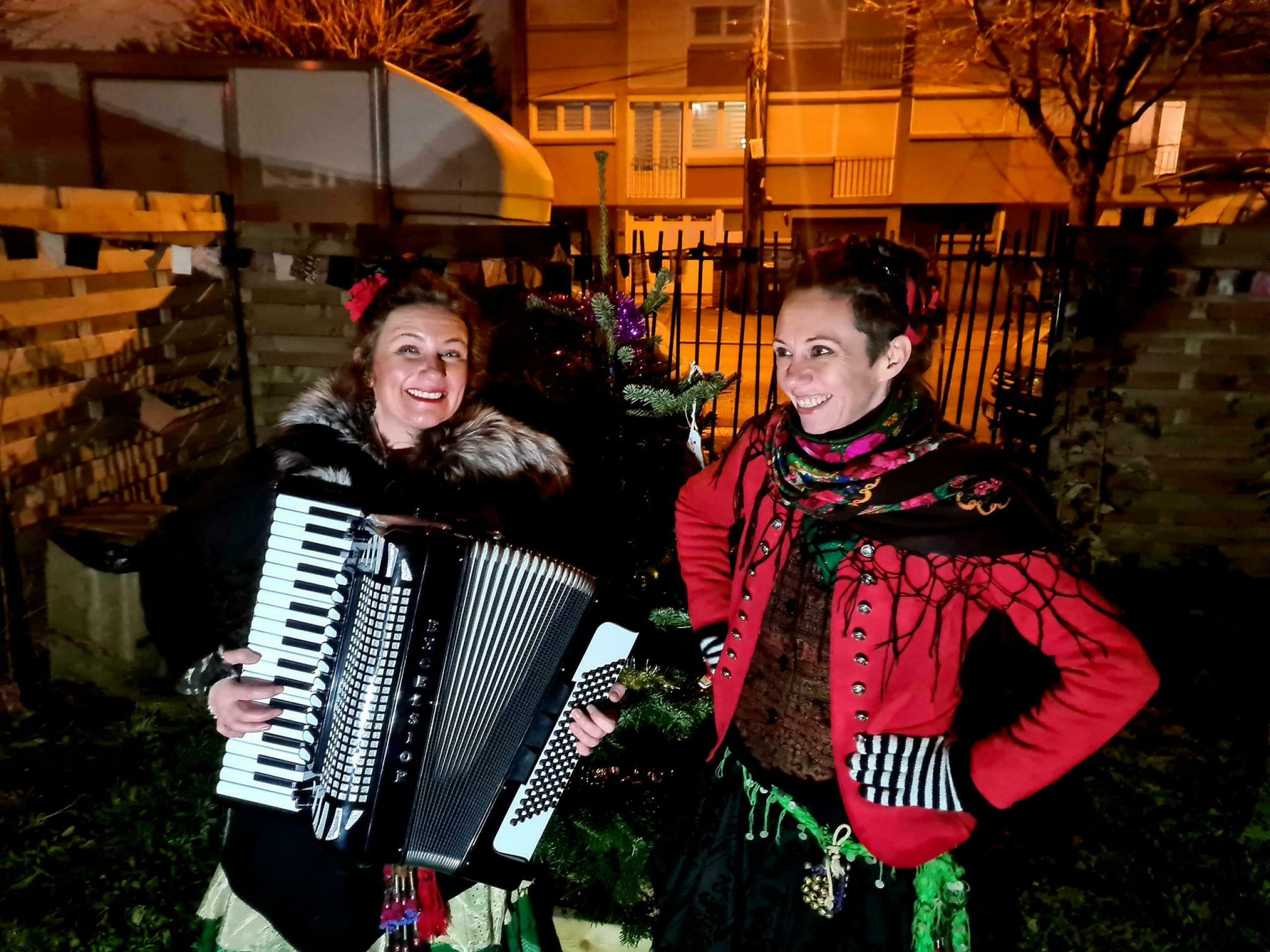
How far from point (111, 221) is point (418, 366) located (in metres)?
3.58

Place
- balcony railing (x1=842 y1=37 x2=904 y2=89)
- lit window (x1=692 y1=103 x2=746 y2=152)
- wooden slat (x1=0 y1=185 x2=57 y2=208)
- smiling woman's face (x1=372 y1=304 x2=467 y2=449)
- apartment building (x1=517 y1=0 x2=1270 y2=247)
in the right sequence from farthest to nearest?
lit window (x1=692 y1=103 x2=746 y2=152) → balcony railing (x1=842 y1=37 x2=904 y2=89) → apartment building (x1=517 y1=0 x2=1270 y2=247) → wooden slat (x1=0 y1=185 x2=57 y2=208) → smiling woman's face (x1=372 y1=304 x2=467 y2=449)

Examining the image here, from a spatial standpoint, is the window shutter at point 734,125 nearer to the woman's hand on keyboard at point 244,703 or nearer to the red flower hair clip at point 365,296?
the red flower hair clip at point 365,296

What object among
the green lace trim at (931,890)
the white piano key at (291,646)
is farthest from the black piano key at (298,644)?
the green lace trim at (931,890)

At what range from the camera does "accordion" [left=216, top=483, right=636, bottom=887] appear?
1.75 m

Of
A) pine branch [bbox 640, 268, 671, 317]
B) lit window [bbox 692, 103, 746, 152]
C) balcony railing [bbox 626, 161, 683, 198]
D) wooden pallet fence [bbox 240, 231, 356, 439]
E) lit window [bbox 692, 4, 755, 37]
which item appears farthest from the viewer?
balcony railing [bbox 626, 161, 683, 198]

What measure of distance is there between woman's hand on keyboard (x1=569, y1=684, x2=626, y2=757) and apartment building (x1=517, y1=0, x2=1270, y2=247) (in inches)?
765

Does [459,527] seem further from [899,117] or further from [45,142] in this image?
[899,117]

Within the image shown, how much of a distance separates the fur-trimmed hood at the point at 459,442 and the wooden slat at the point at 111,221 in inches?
106

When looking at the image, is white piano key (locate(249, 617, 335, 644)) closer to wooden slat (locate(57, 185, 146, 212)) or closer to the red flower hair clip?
the red flower hair clip

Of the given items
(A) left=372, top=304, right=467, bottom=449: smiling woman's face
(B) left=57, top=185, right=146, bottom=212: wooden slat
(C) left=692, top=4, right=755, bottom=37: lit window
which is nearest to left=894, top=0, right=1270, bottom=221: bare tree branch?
(C) left=692, top=4, right=755, bottom=37: lit window

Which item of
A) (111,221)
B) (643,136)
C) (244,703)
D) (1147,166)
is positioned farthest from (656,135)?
(244,703)

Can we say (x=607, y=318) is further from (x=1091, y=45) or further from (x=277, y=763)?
(x=1091, y=45)

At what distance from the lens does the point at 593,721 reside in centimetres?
199

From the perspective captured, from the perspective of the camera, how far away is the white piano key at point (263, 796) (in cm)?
186
